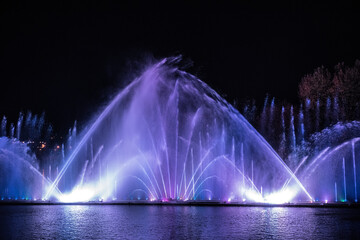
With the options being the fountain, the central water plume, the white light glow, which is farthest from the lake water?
the white light glow

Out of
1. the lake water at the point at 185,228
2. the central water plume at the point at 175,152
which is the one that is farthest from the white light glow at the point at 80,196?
the lake water at the point at 185,228

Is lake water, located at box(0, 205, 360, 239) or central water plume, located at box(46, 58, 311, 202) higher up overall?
central water plume, located at box(46, 58, 311, 202)

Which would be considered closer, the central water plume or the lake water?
the lake water

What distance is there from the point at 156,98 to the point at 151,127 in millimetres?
3457

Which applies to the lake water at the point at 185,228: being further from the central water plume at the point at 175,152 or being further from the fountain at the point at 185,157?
the central water plume at the point at 175,152

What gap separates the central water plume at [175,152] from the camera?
36344 millimetres

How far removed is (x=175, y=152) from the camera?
4038cm

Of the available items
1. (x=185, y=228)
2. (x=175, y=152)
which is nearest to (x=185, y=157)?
(x=175, y=152)

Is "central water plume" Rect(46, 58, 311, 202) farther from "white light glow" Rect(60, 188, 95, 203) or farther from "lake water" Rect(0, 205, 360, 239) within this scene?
"lake water" Rect(0, 205, 360, 239)

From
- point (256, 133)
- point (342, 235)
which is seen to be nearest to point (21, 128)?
point (256, 133)

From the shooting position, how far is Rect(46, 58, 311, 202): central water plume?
36344 mm

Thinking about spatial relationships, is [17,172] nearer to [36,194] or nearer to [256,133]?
[36,194]

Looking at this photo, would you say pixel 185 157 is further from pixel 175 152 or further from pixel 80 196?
pixel 80 196

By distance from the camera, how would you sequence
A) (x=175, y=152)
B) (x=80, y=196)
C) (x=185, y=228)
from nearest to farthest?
(x=185, y=228) → (x=80, y=196) → (x=175, y=152)
